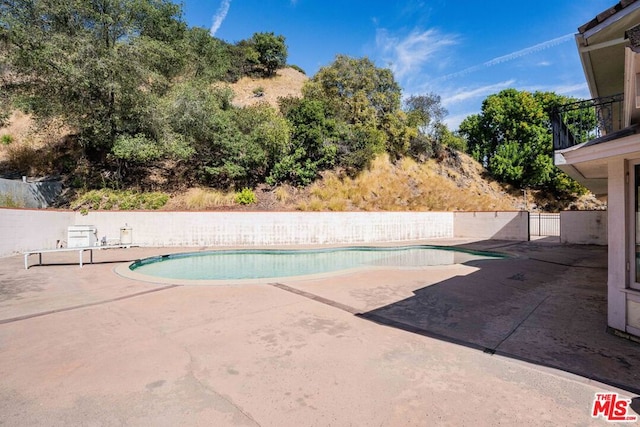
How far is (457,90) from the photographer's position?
21734 millimetres

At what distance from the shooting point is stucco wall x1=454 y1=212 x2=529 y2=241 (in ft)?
47.0

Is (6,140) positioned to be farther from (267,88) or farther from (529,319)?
(529,319)

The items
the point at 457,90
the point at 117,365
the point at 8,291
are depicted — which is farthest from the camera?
the point at 457,90

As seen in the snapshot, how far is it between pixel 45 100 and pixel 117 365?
1425cm

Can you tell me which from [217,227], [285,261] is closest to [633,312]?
[285,261]

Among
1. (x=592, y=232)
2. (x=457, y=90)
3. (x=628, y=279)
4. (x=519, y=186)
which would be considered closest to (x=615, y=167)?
(x=628, y=279)

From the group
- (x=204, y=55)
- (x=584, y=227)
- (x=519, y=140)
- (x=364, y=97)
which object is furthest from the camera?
(x=519, y=140)

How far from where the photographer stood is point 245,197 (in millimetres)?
13891

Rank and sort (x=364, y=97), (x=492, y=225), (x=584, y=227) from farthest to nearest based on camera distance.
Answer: (x=364, y=97) → (x=492, y=225) → (x=584, y=227)

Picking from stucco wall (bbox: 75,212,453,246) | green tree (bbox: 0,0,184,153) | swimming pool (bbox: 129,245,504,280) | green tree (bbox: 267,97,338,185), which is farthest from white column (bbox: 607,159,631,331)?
green tree (bbox: 0,0,184,153)

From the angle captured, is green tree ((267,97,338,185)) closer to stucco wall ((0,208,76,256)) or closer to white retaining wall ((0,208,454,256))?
white retaining wall ((0,208,454,256))

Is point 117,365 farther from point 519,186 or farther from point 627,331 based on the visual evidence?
point 519,186

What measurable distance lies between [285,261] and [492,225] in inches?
422

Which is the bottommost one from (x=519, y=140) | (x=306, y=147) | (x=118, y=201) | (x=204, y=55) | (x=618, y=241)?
(x=618, y=241)
